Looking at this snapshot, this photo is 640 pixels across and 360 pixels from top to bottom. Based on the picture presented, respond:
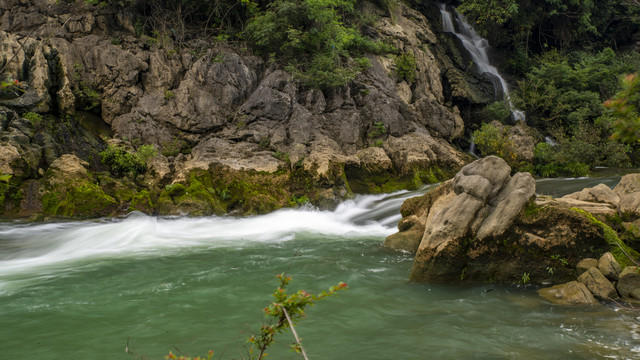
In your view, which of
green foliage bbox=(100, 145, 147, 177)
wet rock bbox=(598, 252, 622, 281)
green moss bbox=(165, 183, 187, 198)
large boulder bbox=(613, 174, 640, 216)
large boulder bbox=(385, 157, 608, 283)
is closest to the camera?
wet rock bbox=(598, 252, 622, 281)

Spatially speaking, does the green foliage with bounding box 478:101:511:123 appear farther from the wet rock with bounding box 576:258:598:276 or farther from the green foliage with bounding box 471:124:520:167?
the wet rock with bounding box 576:258:598:276

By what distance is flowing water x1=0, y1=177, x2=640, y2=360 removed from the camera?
164 inches

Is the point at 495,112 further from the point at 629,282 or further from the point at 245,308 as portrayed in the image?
the point at 245,308

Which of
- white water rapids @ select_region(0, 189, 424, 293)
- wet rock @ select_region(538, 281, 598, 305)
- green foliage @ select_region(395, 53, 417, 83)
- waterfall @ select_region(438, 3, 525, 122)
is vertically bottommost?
wet rock @ select_region(538, 281, 598, 305)

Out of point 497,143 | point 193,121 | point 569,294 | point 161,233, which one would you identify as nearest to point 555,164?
point 497,143

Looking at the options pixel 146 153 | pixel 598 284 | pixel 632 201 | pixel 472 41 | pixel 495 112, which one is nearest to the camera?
pixel 598 284

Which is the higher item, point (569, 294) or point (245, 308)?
point (245, 308)

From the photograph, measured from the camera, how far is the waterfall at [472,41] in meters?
25.2

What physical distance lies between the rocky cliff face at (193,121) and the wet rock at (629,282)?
8.85m

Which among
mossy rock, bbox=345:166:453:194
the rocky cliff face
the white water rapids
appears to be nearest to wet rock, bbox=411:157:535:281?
the white water rapids

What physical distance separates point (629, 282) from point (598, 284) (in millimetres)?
362

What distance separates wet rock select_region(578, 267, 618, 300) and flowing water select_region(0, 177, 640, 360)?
14.2 inches

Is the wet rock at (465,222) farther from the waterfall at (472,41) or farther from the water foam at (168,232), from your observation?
the waterfall at (472,41)

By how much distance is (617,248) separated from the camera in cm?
589
